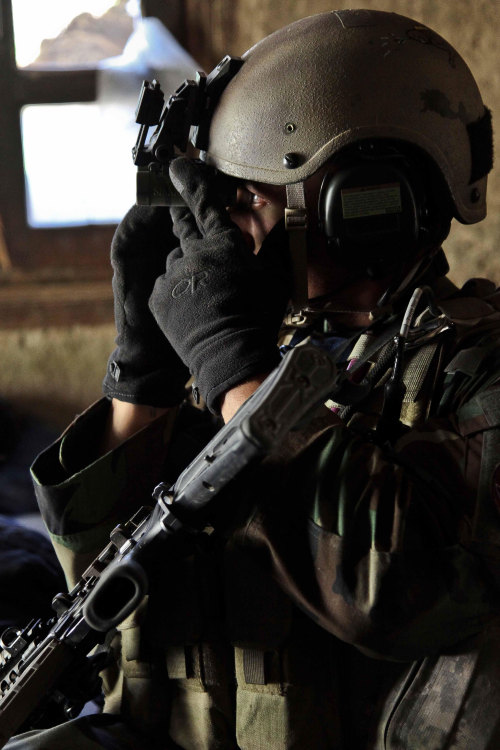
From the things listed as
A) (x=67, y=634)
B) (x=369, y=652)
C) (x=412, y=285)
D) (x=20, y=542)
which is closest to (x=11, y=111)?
(x=20, y=542)

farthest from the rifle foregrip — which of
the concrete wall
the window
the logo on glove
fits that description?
the window

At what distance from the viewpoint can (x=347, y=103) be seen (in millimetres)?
992

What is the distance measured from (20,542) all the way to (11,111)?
1.55 m

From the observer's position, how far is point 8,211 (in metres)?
2.57

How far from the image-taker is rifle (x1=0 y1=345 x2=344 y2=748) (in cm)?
68

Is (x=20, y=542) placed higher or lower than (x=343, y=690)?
lower

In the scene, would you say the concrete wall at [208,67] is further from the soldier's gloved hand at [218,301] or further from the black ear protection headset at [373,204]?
the soldier's gloved hand at [218,301]

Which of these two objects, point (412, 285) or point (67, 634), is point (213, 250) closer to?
point (412, 285)

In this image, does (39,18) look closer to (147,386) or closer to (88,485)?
(147,386)

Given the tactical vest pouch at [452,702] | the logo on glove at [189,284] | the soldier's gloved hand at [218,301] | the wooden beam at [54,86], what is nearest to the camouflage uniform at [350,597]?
the tactical vest pouch at [452,702]

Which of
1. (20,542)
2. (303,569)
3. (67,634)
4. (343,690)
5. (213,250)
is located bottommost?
(20,542)

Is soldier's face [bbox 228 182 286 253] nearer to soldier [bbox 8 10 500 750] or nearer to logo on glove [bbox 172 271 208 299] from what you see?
soldier [bbox 8 10 500 750]

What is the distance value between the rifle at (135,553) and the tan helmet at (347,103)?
1.18ft

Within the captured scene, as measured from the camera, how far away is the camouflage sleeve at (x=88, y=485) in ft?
3.71
